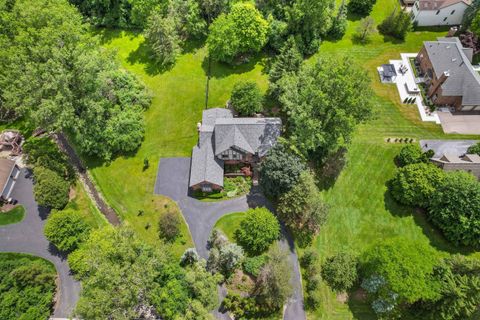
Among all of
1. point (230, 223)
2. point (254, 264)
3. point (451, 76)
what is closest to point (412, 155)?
point (451, 76)

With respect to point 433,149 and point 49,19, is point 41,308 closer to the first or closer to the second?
point 49,19

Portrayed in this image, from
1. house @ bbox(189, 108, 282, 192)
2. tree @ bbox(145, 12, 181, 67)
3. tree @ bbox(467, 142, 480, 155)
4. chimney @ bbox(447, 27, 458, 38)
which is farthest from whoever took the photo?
chimney @ bbox(447, 27, 458, 38)

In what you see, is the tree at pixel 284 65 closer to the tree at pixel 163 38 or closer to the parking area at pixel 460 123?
the tree at pixel 163 38

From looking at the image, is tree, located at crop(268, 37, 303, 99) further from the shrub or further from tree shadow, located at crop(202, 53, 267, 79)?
the shrub

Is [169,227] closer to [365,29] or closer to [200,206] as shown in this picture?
[200,206]

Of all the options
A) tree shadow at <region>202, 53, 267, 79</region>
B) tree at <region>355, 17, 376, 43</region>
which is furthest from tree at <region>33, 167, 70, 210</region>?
tree at <region>355, 17, 376, 43</region>

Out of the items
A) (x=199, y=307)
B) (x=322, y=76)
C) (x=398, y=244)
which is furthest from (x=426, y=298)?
(x=322, y=76)
